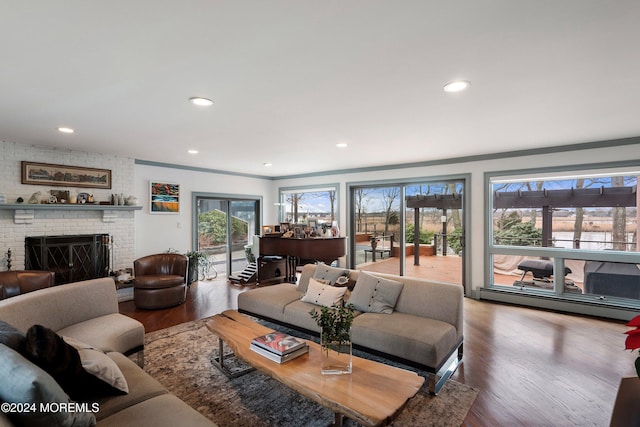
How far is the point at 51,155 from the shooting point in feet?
15.9

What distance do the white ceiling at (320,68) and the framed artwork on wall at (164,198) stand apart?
2120 millimetres

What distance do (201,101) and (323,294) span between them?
2391 mm

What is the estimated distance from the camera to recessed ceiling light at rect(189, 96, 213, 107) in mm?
2766

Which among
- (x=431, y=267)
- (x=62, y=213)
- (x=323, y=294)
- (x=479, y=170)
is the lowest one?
(x=431, y=267)

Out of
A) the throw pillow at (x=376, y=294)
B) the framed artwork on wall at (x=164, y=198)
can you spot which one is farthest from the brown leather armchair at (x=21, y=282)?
the throw pillow at (x=376, y=294)

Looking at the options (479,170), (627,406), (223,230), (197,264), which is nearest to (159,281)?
(197,264)

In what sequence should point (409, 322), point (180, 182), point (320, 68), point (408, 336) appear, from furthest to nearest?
point (180, 182) → point (409, 322) → point (408, 336) → point (320, 68)

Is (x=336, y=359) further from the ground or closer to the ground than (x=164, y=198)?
closer to the ground

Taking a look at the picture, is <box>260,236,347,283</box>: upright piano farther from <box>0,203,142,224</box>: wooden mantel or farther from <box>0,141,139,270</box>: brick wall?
<box>0,203,142,224</box>: wooden mantel

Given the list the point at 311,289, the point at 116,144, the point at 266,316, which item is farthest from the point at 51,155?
the point at 311,289

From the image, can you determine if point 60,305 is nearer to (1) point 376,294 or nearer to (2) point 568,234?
(1) point 376,294

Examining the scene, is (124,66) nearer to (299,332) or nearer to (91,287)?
(91,287)

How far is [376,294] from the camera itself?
3.27 meters

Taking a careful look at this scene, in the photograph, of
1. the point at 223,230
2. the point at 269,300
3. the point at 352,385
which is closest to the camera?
the point at 352,385
